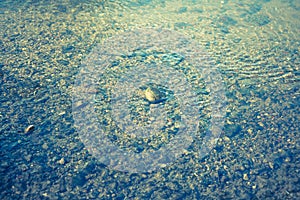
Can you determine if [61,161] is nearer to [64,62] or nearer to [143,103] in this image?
Answer: [143,103]

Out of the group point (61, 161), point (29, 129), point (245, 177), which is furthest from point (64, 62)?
point (245, 177)

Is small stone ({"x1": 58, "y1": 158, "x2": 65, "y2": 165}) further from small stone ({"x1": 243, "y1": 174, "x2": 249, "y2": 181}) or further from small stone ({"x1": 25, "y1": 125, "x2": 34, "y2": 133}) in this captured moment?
small stone ({"x1": 243, "y1": 174, "x2": 249, "y2": 181})

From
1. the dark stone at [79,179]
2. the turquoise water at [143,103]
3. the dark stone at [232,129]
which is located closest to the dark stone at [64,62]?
the turquoise water at [143,103]

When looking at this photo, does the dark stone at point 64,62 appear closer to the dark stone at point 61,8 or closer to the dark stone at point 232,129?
the dark stone at point 61,8

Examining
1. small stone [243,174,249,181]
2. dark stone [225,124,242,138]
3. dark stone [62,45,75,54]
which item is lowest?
small stone [243,174,249,181]

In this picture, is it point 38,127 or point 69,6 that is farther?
point 69,6

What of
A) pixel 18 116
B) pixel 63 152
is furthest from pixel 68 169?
pixel 18 116

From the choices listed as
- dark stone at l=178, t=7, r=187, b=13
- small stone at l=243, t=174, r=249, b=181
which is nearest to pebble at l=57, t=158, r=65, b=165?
small stone at l=243, t=174, r=249, b=181

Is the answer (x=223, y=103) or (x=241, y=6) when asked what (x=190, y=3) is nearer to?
(x=241, y=6)
